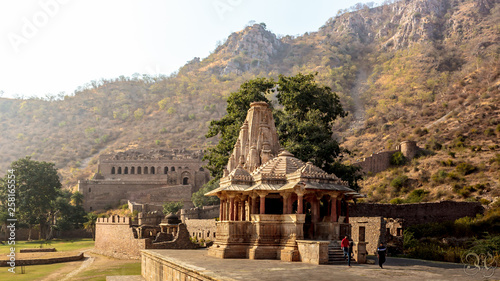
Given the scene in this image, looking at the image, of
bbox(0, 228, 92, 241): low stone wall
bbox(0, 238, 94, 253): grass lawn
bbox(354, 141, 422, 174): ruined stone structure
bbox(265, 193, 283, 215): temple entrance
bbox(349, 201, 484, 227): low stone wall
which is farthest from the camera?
bbox(354, 141, 422, 174): ruined stone structure

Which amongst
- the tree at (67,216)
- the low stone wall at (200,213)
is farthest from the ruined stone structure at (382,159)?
the tree at (67,216)

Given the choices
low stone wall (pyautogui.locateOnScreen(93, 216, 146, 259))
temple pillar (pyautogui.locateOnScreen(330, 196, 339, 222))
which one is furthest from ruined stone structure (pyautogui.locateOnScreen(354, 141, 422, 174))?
temple pillar (pyautogui.locateOnScreen(330, 196, 339, 222))

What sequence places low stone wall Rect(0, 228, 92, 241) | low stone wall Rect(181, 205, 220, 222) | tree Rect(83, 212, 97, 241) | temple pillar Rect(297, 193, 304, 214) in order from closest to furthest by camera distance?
temple pillar Rect(297, 193, 304, 214)
low stone wall Rect(181, 205, 220, 222)
low stone wall Rect(0, 228, 92, 241)
tree Rect(83, 212, 97, 241)

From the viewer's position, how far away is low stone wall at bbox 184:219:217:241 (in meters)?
33.9

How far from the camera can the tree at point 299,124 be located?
1052 inches

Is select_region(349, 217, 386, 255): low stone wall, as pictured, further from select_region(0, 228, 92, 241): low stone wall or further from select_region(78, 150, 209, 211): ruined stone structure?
select_region(0, 228, 92, 241): low stone wall

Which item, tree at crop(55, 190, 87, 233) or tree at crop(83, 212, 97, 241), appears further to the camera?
tree at crop(55, 190, 87, 233)

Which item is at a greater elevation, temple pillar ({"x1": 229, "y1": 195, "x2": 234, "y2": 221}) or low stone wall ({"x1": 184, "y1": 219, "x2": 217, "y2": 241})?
temple pillar ({"x1": 229, "y1": 195, "x2": 234, "y2": 221})

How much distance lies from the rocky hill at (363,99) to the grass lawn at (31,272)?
28.9 meters

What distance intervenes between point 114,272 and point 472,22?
99.2 meters

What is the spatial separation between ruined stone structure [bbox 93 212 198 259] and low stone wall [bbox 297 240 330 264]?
1393 centimetres

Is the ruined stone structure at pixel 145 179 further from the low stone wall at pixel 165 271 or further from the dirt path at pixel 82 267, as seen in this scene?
the low stone wall at pixel 165 271

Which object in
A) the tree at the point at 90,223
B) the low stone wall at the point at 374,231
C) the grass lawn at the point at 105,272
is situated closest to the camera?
the grass lawn at the point at 105,272

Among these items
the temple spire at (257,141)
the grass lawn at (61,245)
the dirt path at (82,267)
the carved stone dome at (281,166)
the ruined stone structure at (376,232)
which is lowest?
the grass lawn at (61,245)
